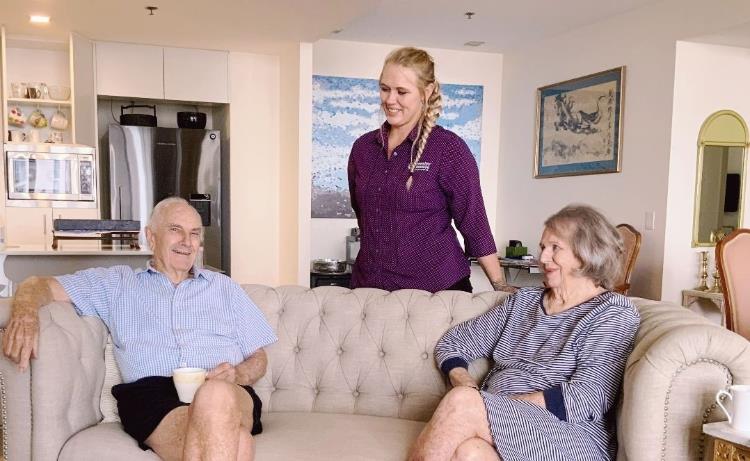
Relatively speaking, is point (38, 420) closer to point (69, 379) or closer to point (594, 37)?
point (69, 379)

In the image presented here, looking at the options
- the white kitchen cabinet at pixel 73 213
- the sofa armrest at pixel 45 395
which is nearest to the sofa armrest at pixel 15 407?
the sofa armrest at pixel 45 395

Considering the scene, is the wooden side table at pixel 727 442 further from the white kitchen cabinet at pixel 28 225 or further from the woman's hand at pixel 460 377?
the white kitchen cabinet at pixel 28 225

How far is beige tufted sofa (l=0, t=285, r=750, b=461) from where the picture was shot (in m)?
1.63

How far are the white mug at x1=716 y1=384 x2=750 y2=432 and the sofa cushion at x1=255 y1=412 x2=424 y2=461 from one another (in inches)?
33.2

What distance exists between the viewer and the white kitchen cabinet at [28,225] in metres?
5.45

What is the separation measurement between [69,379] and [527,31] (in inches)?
184

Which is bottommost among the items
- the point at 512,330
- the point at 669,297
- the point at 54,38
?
the point at 669,297

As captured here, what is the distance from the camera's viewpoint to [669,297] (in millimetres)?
4508

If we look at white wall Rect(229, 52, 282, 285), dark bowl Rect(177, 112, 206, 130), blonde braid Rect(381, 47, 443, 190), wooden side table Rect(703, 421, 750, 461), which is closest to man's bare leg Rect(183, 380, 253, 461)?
blonde braid Rect(381, 47, 443, 190)

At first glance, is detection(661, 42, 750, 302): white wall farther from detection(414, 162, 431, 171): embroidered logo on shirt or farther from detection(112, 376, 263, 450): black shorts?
detection(112, 376, 263, 450): black shorts

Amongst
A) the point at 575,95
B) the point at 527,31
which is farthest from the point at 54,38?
the point at 575,95

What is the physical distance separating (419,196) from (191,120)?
13.7ft

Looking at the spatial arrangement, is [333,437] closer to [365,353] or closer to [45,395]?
[365,353]

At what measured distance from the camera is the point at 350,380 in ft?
7.46
